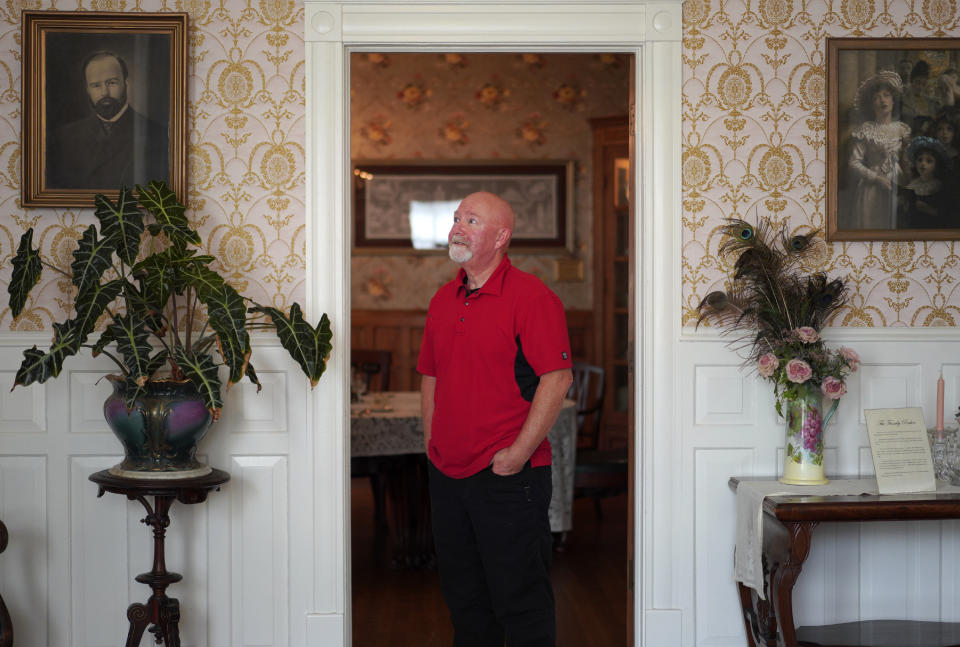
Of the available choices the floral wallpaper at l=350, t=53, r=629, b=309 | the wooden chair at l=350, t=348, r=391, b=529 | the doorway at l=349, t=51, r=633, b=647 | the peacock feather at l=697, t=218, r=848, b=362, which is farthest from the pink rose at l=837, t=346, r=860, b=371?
the floral wallpaper at l=350, t=53, r=629, b=309

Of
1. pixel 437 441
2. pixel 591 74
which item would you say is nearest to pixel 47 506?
pixel 437 441

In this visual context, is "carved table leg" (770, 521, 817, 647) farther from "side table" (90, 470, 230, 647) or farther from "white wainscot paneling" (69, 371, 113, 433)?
"white wainscot paneling" (69, 371, 113, 433)

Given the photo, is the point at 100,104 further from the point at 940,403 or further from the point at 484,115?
the point at 484,115

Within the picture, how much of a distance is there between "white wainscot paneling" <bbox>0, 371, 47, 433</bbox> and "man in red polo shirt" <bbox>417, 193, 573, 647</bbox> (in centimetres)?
142

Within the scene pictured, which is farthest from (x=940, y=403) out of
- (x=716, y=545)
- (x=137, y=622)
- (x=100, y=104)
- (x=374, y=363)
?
(x=374, y=363)

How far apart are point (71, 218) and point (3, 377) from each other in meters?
0.59

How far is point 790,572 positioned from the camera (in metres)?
2.98

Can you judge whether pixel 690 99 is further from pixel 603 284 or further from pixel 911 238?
pixel 603 284

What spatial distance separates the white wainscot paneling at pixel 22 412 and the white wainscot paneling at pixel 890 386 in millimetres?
2848

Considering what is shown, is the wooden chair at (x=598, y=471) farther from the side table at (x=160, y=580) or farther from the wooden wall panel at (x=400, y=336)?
the side table at (x=160, y=580)

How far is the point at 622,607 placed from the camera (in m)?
4.26

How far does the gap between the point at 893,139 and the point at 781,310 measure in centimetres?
76

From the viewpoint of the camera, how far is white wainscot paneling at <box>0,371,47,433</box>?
334cm

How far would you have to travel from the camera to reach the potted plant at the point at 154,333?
2.89 meters
